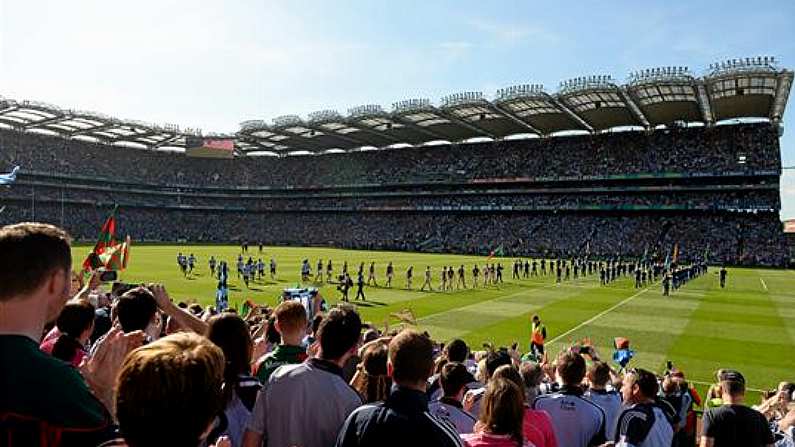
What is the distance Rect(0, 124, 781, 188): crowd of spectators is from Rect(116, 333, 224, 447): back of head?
70.8 m

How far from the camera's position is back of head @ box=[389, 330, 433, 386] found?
3.10 m

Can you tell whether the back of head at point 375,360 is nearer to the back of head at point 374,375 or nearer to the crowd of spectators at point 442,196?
the back of head at point 374,375

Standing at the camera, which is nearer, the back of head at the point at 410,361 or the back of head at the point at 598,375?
the back of head at the point at 410,361

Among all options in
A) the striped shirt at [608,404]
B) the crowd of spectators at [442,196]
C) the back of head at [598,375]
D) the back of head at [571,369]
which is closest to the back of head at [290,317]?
the back of head at [571,369]

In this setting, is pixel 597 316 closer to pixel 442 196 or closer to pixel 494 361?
pixel 494 361

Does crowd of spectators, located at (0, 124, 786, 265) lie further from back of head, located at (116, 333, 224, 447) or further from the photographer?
back of head, located at (116, 333, 224, 447)

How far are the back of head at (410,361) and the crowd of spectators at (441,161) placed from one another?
69394 millimetres

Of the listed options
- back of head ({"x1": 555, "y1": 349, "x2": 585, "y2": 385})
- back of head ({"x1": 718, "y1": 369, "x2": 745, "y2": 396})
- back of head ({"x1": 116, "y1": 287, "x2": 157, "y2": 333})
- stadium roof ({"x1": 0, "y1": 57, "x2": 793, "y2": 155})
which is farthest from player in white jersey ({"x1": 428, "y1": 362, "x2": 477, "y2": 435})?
stadium roof ({"x1": 0, "y1": 57, "x2": 793, "y2": 155})

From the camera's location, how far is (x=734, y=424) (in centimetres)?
495

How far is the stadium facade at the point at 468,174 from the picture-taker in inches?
2260

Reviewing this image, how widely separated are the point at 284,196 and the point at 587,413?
91185mm

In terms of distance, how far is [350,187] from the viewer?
87.9 meters

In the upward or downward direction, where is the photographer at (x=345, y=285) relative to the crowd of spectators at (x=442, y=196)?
downward

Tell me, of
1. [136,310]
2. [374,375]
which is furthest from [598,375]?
[136,310]
